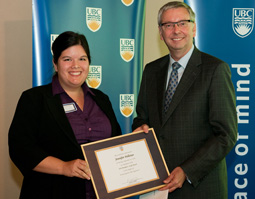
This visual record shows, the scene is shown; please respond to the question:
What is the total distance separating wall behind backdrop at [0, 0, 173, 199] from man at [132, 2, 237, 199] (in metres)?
2.42

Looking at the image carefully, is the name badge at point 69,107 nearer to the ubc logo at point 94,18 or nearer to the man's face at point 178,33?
the man's face at point 178,33

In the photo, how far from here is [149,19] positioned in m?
4.98

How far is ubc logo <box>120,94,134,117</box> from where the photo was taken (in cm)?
399

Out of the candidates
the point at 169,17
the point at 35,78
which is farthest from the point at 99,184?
the point at 35,78

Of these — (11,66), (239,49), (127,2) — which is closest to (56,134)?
(127,2)

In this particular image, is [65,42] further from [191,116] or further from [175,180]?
[175,180]

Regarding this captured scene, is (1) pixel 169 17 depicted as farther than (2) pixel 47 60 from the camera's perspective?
No

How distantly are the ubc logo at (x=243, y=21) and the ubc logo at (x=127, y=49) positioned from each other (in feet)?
4.23

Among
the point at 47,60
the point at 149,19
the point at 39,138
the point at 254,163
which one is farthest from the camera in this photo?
the point at 149,19

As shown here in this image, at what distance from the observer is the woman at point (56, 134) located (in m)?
2.53

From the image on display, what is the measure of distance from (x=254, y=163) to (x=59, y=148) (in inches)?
102

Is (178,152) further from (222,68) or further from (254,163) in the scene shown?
(254,163)

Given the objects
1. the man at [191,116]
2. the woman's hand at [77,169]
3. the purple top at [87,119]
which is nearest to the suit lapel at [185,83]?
the man at [191,116]

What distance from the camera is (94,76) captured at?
12.7 feet
